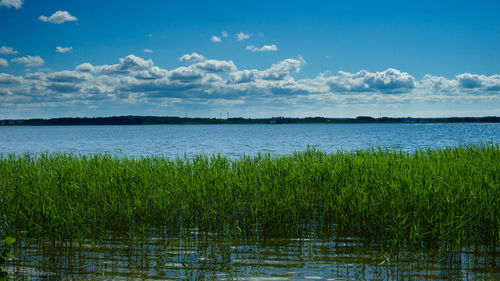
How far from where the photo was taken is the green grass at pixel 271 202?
295 inches

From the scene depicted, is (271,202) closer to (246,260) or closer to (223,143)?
(246,260)

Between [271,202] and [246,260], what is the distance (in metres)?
2.23

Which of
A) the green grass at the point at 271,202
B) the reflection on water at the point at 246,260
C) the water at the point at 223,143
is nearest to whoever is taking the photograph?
the reflection on water at the point at 246,260

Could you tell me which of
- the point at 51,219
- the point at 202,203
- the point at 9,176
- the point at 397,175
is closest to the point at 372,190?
the point at 397,175

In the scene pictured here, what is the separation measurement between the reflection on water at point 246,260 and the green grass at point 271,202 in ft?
1.04

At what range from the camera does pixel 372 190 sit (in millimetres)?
9172

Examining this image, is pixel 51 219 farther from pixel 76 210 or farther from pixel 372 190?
pixel 372 190

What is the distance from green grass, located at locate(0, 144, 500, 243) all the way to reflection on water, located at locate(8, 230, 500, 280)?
32 cm

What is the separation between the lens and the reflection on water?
616 centimetres

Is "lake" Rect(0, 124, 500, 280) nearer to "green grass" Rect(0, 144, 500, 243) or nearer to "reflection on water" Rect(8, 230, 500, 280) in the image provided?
"reflection on water" Rect(8, 230, 500, 280)

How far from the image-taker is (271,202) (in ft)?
28.8

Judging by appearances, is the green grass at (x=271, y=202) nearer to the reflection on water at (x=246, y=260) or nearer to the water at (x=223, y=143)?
the reflection on water at (x=246, y=260)

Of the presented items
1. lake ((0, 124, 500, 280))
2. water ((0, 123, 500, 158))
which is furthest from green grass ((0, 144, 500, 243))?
water ((0, 123, 500, 158))

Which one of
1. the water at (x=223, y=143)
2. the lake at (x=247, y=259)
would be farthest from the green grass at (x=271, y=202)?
the water at (x=223, y=143)
